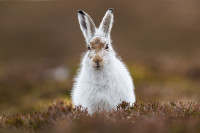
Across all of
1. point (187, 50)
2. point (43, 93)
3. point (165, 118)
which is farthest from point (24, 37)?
point (165, 118)

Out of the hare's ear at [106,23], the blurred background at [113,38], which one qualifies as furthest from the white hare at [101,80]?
the blurred background at [113,38]

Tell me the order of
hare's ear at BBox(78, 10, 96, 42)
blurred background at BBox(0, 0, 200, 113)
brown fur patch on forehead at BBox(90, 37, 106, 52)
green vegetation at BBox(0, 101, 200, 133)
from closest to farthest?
green vegetation at BBox(0, 101, 200, 133), brown fur patch on forehead at BBox(90, 37, 106, 52), hare's ear at BBox(78, 10, 96, 42), blurred background at BBox(0, 0, 200, 113)

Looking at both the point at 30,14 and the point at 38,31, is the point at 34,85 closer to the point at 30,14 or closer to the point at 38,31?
the point at 38,31

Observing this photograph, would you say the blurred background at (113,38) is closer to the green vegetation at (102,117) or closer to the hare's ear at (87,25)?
the hare's ear at (87,25)

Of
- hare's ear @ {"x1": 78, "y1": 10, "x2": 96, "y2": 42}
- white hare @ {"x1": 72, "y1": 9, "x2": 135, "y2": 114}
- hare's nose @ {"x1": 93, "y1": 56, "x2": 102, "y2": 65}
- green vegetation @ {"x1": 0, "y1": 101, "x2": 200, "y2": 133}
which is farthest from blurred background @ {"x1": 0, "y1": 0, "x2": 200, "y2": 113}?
green vegetation @ {"x1": 0, "y1": 101, "x2": 200, "y2": 133}

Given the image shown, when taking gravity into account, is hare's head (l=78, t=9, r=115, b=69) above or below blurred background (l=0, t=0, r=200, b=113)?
below

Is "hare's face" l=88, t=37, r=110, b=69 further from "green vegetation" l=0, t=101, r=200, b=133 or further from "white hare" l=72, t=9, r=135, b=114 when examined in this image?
"green vegetation" l=0, t=101, r=200, b=133

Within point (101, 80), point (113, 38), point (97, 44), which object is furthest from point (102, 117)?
point (113, 38)
